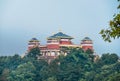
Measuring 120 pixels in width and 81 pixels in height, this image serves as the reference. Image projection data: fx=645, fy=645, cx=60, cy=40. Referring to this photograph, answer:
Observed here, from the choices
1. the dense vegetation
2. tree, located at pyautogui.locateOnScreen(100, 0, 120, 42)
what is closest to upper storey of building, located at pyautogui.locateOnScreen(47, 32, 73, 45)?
the dense vegetation

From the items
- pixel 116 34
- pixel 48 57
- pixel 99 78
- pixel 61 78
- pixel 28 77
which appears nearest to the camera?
pixel 116 34

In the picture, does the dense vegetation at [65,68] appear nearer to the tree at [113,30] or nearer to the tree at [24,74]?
the tree at [24,74]

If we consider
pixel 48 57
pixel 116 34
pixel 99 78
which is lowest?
pixel 116 34

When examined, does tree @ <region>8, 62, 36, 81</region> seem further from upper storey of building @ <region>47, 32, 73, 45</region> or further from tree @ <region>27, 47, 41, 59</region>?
upper storey of building @ <region>47, 32, 73, 45</region>

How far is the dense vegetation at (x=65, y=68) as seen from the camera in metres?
127

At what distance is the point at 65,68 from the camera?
138375 mm

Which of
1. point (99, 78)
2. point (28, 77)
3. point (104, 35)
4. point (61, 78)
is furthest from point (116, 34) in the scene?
point (28, 77)

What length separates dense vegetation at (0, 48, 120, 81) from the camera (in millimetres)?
127125

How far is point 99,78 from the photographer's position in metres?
118

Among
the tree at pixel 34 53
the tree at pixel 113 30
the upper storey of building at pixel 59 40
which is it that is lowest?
the tree at pixel 113 30

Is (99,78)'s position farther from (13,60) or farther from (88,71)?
(13,60)

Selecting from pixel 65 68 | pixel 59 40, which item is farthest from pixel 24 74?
pixel 59 40

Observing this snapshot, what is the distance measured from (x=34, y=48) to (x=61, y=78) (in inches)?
1450

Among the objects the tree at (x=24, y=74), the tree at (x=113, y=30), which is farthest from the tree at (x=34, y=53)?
the tree at (x=113, y=30)
